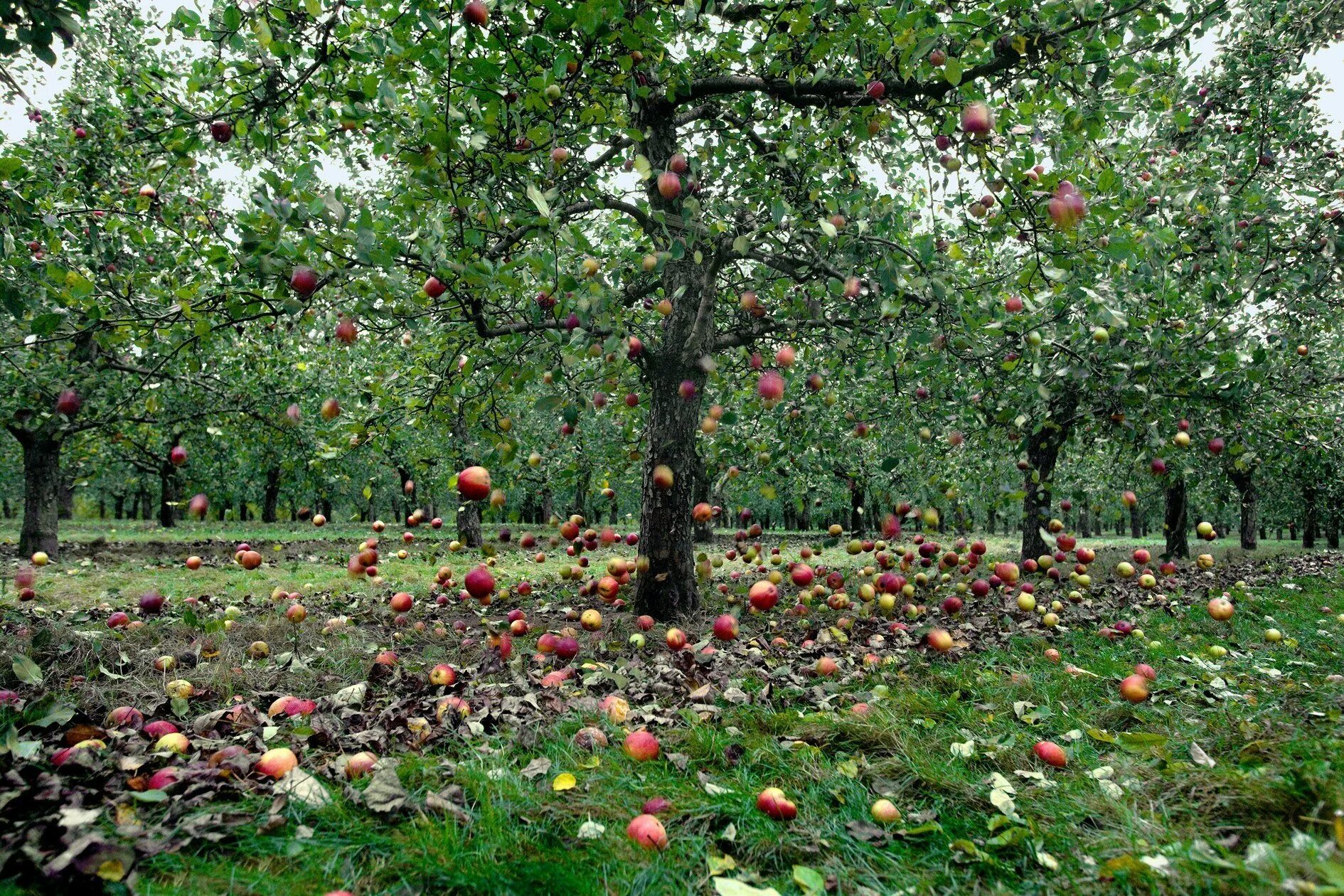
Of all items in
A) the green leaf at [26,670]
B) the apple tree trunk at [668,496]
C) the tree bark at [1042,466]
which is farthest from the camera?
the apple tree trunk at [668,496]

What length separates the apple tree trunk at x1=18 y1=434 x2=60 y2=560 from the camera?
1152 cm

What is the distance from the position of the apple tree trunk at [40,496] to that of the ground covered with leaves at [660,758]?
26.4ft

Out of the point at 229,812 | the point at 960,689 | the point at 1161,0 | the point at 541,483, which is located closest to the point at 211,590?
the point at 541,483

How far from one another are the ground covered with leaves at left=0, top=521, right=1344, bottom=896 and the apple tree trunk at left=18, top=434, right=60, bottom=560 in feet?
26.4

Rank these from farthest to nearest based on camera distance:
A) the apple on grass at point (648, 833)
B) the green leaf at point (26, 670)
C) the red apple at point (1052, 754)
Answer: the green leaf at point (26, 670) < the red apple at point (1052, 754) < the apple on grass at point (648, 833)

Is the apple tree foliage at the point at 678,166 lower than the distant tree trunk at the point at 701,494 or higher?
higher

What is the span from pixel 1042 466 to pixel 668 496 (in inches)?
298

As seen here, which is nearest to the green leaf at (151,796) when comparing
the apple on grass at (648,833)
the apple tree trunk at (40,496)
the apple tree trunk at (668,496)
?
the apple on grass at (648,833)

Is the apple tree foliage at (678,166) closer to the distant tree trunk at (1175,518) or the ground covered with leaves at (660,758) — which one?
the ground covered with leaves at (660,758)

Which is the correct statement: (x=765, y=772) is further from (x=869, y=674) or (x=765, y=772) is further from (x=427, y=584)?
(x=427, y=584)


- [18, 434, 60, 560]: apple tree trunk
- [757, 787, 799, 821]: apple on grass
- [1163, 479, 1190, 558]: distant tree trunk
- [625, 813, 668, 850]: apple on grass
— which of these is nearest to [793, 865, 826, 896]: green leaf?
[757, 787, 799, 821]: apple on grass

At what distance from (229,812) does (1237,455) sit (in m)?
7.41

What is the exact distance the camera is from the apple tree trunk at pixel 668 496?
5867 millimetres

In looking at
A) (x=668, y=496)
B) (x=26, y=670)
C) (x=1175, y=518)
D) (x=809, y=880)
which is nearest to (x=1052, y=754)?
(x=809, y=880)
